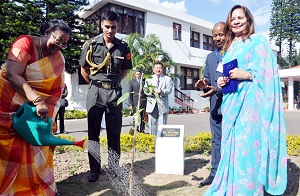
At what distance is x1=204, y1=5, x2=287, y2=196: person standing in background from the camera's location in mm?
2420

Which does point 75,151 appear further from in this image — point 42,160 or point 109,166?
point 42,160

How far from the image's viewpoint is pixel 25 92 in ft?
7.06

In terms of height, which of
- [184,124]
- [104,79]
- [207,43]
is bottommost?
[184,124]

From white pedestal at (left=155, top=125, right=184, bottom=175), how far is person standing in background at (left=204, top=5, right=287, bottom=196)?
1.29 meters

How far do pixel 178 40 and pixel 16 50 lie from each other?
19.7 m

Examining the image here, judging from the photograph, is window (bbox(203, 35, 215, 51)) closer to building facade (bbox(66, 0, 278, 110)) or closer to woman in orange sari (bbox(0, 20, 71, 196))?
building facade (bbox(66, 0, 278, 110))

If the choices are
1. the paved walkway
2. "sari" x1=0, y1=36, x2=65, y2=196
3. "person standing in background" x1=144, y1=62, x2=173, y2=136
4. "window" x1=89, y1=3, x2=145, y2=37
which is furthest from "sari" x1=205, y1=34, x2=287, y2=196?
"window" x1=89, y1=3, x2=145, y2=37

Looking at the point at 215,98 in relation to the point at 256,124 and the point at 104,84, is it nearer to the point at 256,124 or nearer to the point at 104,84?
the point at 256,124

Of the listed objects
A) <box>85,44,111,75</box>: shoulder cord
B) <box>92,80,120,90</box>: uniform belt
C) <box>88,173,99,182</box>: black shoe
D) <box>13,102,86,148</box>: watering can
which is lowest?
<box>88,173,99,182</box>: black shoe

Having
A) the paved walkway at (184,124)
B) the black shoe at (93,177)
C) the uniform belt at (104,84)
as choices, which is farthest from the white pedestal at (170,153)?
the paved walkway at (184,124)

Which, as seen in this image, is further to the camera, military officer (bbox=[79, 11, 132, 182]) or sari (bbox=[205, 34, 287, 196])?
military officer (bbox=[79, 11, 132, 182])

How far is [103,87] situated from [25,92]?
1335 mm

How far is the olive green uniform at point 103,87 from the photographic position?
342 cm

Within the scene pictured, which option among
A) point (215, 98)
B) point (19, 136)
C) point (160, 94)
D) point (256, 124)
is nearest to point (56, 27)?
point (19, 136)
